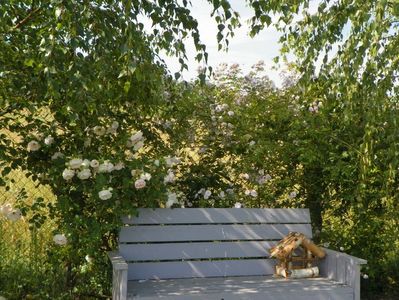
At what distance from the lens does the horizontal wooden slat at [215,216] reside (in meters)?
3.60

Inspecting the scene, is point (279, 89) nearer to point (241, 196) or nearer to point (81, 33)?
point (241, 196)

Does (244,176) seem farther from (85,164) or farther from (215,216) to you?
(85,164)

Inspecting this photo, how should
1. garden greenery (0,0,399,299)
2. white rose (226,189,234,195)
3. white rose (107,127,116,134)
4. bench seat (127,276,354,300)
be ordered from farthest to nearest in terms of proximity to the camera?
white rose (226,189,234,195)
white rose (107,127,116,134)
bench seat (127,276,354,300)
garden greenery (0,0,399,299)

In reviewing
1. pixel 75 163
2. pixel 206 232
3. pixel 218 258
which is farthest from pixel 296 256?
pixel 75 163

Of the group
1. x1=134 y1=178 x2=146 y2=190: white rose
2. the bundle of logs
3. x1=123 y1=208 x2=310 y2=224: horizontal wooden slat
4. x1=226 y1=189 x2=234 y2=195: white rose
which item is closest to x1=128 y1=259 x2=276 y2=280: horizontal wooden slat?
the bundle of logs

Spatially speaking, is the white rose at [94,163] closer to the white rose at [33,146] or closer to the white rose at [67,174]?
the white rose at [67,174]

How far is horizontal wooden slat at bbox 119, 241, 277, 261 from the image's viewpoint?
11.6ft

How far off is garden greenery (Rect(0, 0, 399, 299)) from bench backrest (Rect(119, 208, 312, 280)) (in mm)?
157

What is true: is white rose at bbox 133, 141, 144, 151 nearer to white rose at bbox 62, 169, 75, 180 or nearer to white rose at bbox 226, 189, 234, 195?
white rose at bbox 62, 169, 75, 180

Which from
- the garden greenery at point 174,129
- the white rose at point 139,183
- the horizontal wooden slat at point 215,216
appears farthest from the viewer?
the horizontal wooden slat at point 215,216

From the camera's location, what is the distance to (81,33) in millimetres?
2451

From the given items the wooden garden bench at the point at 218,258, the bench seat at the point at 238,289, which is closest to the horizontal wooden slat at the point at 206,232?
the wooden garden bench at the point at 218,258

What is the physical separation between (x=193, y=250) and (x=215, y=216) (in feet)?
0.93

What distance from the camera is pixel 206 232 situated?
12.3ft
